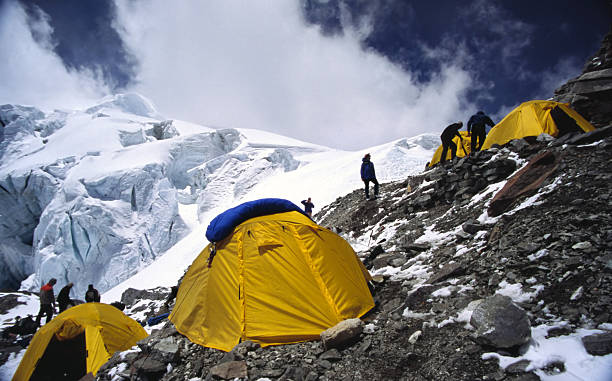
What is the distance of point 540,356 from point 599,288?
88 centimetres

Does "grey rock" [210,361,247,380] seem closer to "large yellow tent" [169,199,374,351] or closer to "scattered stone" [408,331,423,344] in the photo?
"large yellow tent" [169,199,374,351]

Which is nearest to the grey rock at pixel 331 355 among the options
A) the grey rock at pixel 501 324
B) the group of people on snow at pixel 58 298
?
the grey rock at pixel 501 324

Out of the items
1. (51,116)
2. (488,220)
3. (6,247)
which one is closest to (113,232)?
(6,247)

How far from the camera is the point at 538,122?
791cm

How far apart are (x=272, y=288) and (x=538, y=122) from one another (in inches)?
346

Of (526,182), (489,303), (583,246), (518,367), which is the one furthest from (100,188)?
(583,246)

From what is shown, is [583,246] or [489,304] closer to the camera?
[489,304]

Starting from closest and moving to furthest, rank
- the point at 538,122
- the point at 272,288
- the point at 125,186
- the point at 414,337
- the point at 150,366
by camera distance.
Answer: the point at 414,337 → the point at 150,366 → the point at 272,288 → the point at 538,122 → the point at 125,186

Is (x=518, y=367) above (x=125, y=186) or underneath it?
underneath

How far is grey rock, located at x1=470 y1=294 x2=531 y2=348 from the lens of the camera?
2.14 metres

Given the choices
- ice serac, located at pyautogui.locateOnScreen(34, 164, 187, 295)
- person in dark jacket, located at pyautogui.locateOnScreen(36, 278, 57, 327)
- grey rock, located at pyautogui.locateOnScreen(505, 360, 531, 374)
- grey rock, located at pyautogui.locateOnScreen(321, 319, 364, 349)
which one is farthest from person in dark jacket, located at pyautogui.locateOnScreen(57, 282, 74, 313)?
ice serac, located at pyautogui.locateOnScreen(34, 164, 187, 295)

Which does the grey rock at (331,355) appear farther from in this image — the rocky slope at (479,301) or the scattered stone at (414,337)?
the scattered stone at (414,337)

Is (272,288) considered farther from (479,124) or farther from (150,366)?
(479,124)

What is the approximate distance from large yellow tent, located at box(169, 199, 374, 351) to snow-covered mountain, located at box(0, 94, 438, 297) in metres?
12.2
